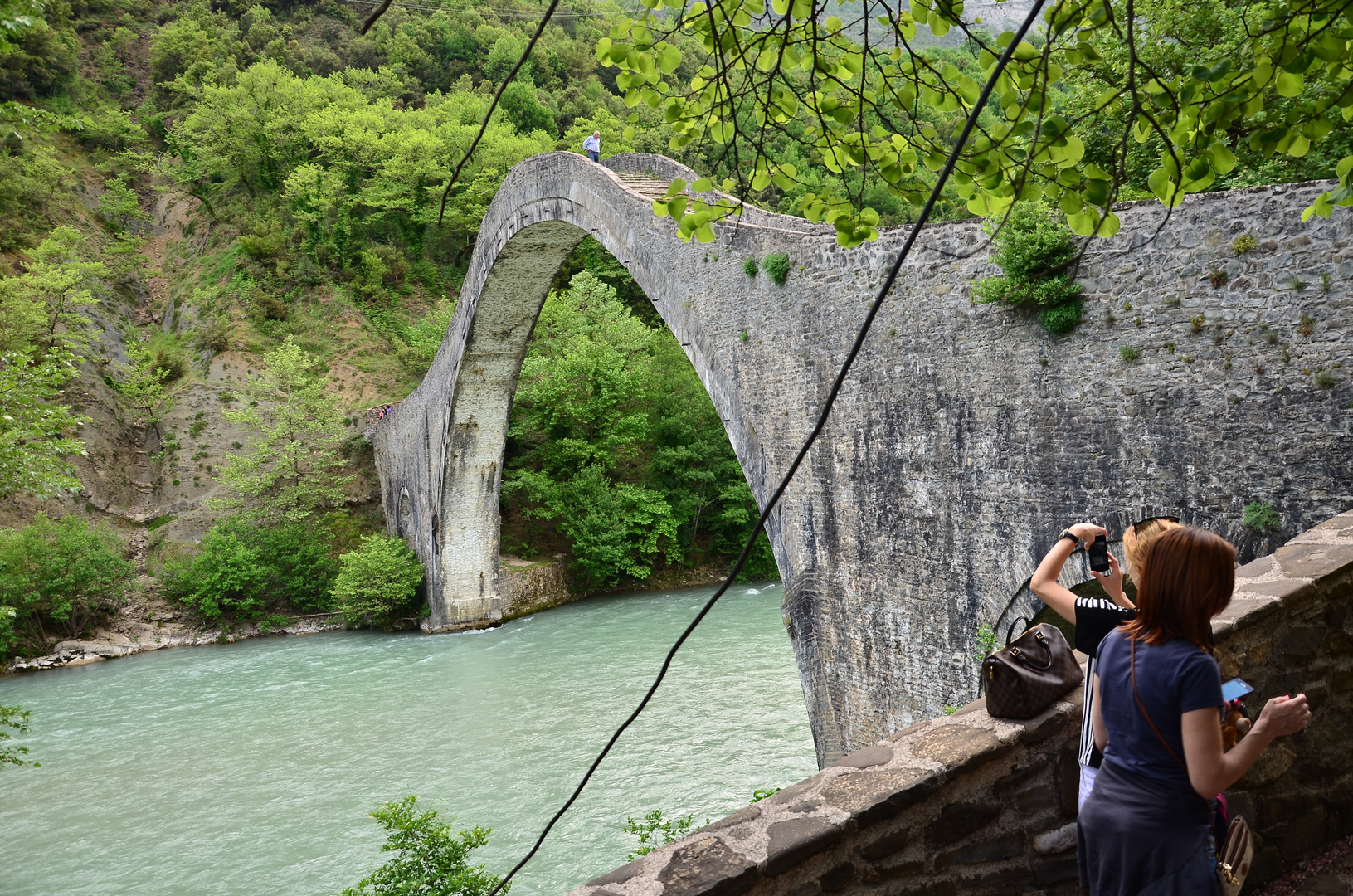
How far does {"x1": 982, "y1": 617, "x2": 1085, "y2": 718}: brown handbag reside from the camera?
1931mm

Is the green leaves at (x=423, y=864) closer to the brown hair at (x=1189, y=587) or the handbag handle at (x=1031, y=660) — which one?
the handbag handle at (x=1031, y=660)

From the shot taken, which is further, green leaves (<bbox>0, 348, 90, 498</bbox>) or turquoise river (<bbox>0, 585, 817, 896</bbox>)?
turquoise river (<bbox>0, 585, 817, 896</bbox>)

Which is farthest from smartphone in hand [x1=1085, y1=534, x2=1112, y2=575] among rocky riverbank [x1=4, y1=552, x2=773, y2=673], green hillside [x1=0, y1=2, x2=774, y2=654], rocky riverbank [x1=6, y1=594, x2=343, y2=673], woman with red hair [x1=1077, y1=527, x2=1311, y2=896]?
rocky riverbank [x1=6, y1=594, x2=343, y2=673]

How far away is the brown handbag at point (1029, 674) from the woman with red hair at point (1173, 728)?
450 millimetres

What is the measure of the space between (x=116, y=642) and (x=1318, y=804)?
21035mm

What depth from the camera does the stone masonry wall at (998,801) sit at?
68.3 inches

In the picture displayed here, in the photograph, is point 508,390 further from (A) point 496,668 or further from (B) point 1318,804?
(B) point 1318,804

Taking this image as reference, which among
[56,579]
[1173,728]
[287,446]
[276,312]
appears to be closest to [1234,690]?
[1173,728]

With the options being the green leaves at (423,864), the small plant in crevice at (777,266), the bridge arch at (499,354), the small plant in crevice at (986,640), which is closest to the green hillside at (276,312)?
the bridge arch at (499,354)

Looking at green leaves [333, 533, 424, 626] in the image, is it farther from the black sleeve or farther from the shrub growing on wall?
the black sleeve

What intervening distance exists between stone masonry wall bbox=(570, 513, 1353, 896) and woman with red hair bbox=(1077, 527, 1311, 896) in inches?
17.0

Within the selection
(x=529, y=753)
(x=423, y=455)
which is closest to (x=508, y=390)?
(x=423, y=455)

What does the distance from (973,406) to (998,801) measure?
354 centimetres

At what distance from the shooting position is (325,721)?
1188cm
